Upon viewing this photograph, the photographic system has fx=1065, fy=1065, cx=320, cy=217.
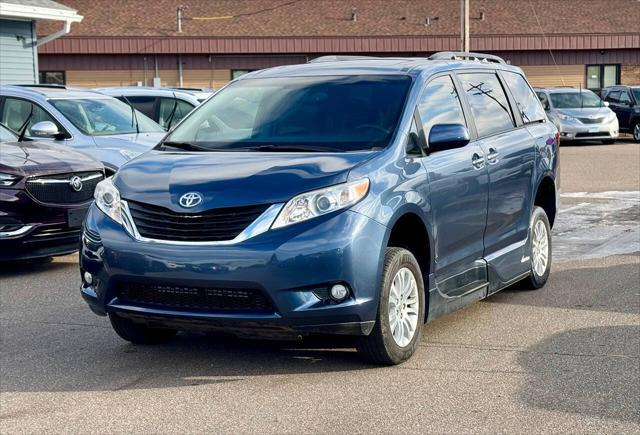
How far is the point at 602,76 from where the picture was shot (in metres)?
44.5

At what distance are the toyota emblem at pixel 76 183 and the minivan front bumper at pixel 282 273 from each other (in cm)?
417

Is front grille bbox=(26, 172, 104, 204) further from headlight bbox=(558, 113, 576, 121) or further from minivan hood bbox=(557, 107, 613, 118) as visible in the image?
minivan hood bbox=(557, 107, 613, 118)

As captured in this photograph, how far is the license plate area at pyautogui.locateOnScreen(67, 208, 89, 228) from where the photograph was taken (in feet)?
32.3

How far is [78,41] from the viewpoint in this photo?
130ft

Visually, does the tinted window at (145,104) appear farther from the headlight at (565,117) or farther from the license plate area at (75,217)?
the headlight at (565,117)

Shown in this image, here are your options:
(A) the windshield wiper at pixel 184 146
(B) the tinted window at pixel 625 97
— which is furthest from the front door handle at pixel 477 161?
(B) the tinted window at pixel 625 97

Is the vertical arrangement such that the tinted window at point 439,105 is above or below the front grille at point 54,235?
above

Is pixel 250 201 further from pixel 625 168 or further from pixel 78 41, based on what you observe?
pixel 78 41

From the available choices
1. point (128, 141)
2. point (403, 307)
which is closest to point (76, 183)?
point (128, 141)

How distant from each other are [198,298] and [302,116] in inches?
61.5

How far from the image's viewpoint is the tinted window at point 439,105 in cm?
695

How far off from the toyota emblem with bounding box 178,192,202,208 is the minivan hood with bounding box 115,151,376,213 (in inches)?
1.0

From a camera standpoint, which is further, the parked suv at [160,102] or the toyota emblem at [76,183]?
the parked suv at [160,102]

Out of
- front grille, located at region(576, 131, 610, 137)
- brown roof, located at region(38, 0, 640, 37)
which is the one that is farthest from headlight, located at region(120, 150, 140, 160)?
brown roof, located at region(38, 0, 640, 37)
